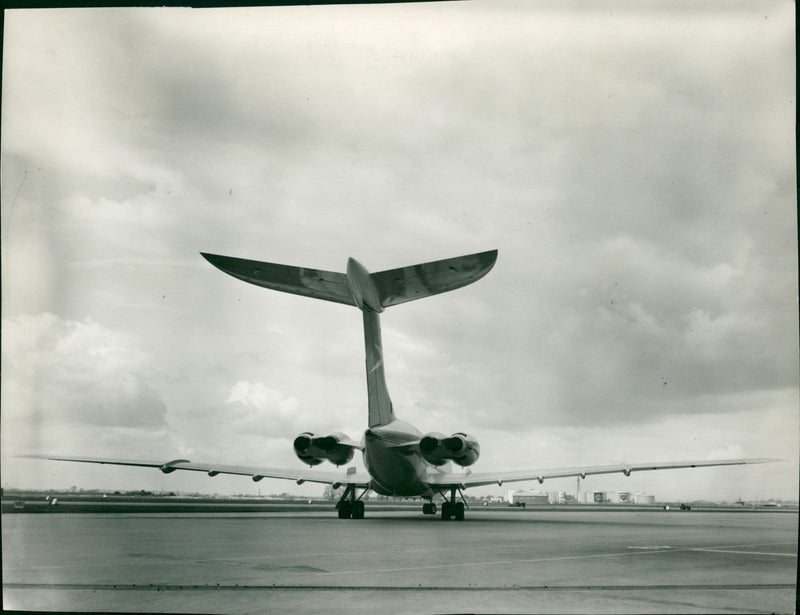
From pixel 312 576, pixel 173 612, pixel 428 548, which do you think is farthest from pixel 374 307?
pixel 173 612

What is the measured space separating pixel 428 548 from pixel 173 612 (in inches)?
214

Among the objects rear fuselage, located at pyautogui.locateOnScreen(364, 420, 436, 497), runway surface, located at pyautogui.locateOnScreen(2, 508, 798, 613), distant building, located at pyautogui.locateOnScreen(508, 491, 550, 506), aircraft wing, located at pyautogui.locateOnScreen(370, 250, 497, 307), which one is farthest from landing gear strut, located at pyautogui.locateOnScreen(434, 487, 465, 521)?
distant building, located at pyautogui.locateOnScreen(508, 491, 550, 506)

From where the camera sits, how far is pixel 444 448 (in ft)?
60.2

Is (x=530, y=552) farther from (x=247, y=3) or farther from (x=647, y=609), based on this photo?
(x=247, y=3)

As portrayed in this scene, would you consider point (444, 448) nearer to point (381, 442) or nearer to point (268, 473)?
point (381, 442)

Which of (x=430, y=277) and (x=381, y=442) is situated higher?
(x=430, y=277)

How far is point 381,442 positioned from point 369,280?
595cm

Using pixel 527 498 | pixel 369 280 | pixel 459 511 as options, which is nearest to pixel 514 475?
pixel 459 511

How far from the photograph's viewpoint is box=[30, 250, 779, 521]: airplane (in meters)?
12.2

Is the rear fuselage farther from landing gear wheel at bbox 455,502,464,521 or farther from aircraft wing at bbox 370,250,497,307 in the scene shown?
aircraft wing at bbox 370,250,497,307

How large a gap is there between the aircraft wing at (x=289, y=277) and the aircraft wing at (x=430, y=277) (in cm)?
78

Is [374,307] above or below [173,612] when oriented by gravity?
above

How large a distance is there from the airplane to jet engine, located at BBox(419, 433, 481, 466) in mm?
27

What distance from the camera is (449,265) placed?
40.3 feet
